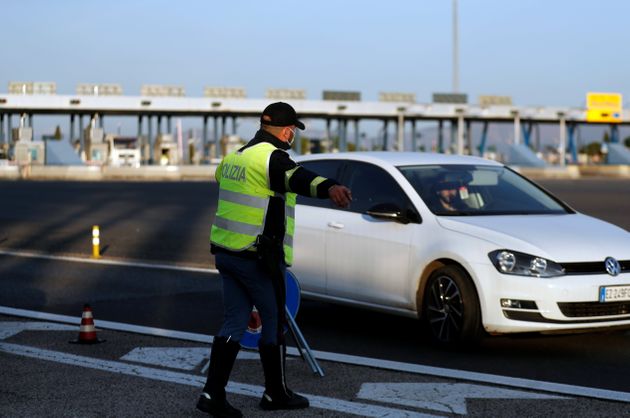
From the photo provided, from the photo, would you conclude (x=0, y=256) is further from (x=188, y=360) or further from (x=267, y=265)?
(x=267, y=265)

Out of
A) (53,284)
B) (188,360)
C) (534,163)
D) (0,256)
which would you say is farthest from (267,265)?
(534,163)

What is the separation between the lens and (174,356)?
27.9 ft

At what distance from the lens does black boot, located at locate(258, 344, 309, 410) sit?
21.4ft

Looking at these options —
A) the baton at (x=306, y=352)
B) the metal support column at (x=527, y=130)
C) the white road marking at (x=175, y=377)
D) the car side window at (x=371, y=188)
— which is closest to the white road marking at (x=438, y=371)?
the baton at (x=306, y=352)

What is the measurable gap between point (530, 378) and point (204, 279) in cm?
738

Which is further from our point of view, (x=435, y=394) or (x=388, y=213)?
(x=388, y=213)

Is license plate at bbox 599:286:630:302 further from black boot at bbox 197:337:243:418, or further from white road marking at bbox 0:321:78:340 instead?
white road marking at bbox 0:321:78:340

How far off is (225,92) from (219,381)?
9789 centimetres

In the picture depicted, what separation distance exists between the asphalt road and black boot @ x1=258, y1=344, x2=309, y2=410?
6.26 feet

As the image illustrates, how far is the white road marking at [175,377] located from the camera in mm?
6602

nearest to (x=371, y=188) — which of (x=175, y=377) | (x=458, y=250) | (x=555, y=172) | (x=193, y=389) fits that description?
(x=458, y=250)

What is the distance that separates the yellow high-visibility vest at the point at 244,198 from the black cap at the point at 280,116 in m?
0.13

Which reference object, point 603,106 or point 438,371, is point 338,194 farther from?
point 603,106

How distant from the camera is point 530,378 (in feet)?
25.2
